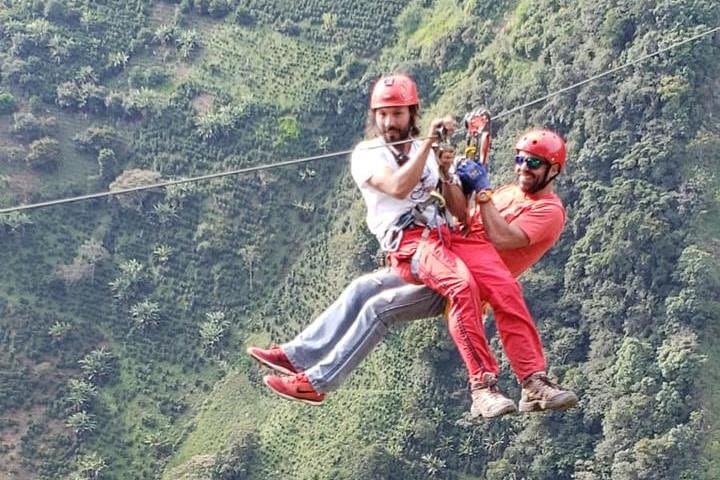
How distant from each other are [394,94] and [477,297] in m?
1.43

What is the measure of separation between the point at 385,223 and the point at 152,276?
48105mm

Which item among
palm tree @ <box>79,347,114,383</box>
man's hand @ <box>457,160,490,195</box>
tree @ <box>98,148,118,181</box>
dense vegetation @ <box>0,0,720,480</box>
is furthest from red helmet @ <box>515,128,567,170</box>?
tree @ <box>98,148,118,181</box>

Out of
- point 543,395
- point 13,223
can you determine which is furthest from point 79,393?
point 543,395

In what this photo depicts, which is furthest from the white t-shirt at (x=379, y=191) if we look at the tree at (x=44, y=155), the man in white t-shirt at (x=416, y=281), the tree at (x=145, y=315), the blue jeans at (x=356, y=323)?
the tree at (x=44, y=155)

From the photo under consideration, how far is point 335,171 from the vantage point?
2350 inches

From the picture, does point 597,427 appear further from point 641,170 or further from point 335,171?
point 335,171

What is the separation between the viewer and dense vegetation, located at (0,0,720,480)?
44.6m

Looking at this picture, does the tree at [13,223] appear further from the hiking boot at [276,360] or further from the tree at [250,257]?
the hiking boot at [276,360]

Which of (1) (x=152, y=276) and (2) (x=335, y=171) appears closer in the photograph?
(1) (x=152, y=276)

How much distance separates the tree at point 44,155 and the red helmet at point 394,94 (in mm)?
51426

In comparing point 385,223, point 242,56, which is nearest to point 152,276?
point 242,56

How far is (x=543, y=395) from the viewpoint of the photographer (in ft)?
26.8

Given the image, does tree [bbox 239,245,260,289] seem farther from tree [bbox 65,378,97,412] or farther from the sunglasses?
the sunglasses

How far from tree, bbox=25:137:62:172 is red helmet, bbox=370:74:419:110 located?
5143 centimetres
